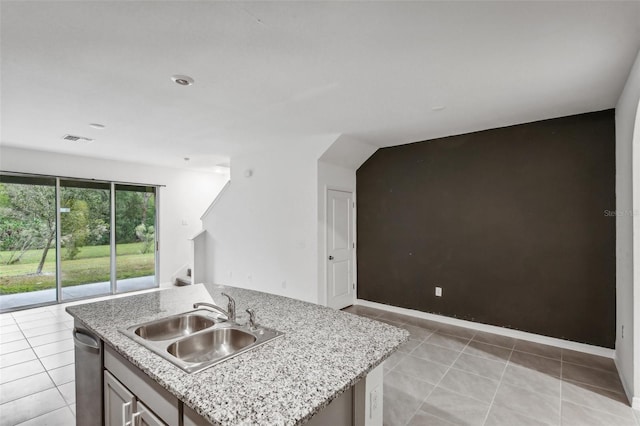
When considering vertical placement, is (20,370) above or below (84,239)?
below

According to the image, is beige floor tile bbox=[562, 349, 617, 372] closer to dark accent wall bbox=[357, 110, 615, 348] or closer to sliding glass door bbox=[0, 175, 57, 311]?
dark accent wall bbox=[357, 110, 615, 348]

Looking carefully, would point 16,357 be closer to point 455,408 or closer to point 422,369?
point 422,369

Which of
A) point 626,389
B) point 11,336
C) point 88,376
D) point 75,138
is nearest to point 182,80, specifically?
point 88,376

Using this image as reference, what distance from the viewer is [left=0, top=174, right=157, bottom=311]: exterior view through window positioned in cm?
498

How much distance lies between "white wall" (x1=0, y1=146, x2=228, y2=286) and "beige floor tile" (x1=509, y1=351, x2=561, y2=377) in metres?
6.17

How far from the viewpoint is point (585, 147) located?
134 inches

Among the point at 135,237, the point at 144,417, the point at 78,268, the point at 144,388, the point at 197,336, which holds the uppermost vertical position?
the point at 135,237

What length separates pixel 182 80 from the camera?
256cm

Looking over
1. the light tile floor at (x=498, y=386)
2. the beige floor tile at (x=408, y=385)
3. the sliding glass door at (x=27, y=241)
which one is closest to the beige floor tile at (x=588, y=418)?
the light tile floor at (x=498, y=386)

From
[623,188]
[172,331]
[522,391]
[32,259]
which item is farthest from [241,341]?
[32,259]

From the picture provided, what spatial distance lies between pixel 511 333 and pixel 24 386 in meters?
4.99

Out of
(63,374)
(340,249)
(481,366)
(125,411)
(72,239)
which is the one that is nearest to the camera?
(125,411)

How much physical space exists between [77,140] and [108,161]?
1.55 meters

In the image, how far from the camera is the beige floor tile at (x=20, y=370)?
293 cm
